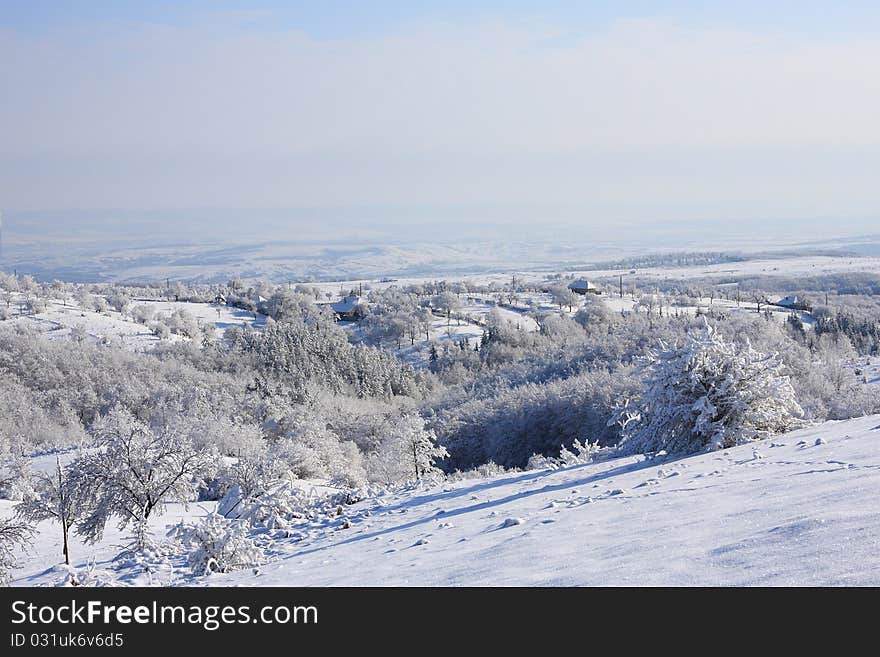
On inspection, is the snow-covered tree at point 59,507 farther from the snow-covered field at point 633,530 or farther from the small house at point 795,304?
the small house at point 795,304

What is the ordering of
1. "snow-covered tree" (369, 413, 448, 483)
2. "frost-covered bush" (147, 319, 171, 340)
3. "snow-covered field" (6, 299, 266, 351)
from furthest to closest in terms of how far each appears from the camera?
"frost-covered bush" (147, 319, 171, 340) → "snow-covered field" (6, 299, 266, 351) → "snow-covered tree" (369, 413, 448, 483)

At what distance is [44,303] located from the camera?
81.4m

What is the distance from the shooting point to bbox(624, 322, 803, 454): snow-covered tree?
1405 cm

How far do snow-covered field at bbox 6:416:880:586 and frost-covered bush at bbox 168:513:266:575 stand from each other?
13.9 inches

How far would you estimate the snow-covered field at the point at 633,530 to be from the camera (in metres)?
4.92

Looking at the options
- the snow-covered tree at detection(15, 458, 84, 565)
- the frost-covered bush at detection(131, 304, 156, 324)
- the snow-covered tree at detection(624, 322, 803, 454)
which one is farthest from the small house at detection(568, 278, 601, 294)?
the snow-covered tree at detection(15, 458, 84, 565)

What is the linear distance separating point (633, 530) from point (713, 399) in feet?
27.4

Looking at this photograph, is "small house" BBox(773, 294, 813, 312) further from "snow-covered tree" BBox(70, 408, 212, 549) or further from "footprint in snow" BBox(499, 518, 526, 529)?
"footprint in snow" BBox(499, 518, 526, 529)

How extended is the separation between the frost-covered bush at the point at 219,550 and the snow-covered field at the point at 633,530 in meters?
0.35

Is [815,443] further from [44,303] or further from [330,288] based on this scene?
[330,288]

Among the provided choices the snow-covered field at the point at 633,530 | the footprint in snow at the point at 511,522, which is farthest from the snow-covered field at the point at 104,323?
the footprint in snow at the point at 511,522
